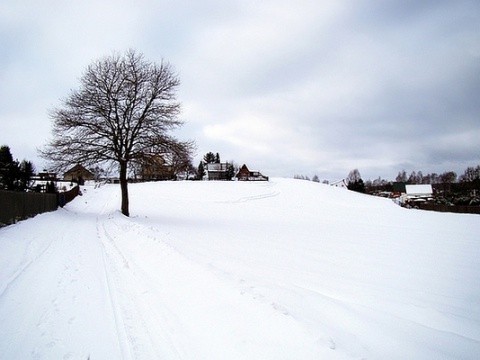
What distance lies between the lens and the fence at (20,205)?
12929 millimetres

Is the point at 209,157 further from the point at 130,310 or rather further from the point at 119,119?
the point at 130,310

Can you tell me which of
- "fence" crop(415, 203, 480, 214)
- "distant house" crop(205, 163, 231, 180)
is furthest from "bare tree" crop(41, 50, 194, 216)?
"distant house" crop(205, 163, 231, 180)

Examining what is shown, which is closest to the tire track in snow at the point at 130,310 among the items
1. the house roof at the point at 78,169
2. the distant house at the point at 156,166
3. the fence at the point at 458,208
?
the distant house at the point at 156,166

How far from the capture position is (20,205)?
14.9 meters

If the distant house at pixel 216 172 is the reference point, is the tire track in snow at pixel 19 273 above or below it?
below

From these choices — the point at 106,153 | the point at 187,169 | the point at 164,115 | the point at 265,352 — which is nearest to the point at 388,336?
the point at 265,352

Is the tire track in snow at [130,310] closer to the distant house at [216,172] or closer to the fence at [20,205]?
the fence at [20,205]

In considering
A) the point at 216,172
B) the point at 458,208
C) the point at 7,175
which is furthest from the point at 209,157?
the point at 458,208

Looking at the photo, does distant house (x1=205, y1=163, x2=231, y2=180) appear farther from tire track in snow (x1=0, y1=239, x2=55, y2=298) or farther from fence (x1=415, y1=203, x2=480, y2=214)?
tire track in snow (x1=0, y1=239, x2=55, y2=298)

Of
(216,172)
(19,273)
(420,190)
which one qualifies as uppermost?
(216,172)

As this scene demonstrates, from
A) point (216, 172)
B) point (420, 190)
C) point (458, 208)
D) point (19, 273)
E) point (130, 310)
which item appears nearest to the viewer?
point (130, 310)

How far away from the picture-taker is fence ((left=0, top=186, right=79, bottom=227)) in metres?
12.9

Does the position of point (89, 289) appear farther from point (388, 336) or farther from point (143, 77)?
point (143, 77)

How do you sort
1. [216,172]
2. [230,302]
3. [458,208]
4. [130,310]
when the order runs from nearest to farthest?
1. [130,310]
2. [230,302]
3. [458,208]
4. [216,172]
